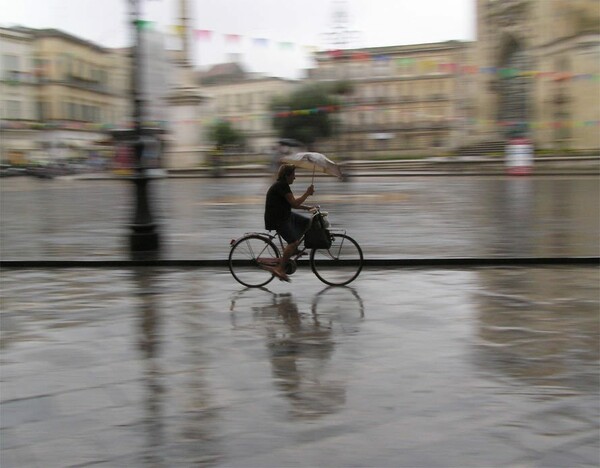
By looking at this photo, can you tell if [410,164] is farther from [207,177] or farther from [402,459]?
[402,459]

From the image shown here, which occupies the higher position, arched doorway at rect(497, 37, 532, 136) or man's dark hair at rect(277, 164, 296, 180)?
arched doorway at rect(497, 37, 532, 136)

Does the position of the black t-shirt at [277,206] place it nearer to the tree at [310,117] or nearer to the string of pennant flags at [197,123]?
the string of pennant flags at [197,123]

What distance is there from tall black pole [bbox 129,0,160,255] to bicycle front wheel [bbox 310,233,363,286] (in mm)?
3664

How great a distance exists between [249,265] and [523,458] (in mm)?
5606

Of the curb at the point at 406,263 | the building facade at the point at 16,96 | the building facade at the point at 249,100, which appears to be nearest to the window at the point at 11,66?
the building facade at the point at 16,96

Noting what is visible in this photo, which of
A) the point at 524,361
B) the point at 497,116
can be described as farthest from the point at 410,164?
the point at 524,361

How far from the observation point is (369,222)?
51.9ft

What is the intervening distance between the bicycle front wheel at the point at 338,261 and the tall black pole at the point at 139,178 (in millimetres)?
3664

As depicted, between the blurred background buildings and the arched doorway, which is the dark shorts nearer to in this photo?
the blurred background buildings

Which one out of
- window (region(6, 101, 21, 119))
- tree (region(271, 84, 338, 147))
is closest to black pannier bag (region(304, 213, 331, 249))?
window (region(6, 101, 21, 119))

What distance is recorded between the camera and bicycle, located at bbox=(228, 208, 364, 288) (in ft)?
29.8

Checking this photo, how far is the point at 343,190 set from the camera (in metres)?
27.1

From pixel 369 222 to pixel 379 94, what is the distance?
247 feet

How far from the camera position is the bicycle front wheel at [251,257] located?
9.08 metres
